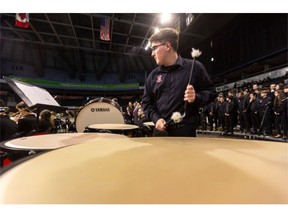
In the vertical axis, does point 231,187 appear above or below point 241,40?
below

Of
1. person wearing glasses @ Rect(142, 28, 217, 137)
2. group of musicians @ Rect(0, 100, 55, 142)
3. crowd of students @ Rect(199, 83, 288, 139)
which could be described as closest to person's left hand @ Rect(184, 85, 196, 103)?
person wearing glasses @ Rect(142, 28, 217, 137)

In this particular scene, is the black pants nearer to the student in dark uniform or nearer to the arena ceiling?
the student in dark uniform

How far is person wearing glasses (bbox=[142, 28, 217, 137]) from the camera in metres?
1.38

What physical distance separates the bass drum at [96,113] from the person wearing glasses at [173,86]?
130 centimetres

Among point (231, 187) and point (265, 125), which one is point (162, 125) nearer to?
point (231, 187)

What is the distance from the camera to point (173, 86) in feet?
4.66

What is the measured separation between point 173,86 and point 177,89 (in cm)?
4

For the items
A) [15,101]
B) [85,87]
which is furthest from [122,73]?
[15,101]

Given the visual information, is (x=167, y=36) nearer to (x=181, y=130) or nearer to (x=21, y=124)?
(x=181, y=130)

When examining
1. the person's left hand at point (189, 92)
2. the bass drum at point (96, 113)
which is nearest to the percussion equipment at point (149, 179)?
the person's left hand at point (189, 92)

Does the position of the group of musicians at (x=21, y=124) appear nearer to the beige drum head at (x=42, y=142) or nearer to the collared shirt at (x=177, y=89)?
the beige drum head at (x=42, y=142)

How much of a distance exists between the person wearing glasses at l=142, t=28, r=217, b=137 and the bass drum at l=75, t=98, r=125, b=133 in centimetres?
130
